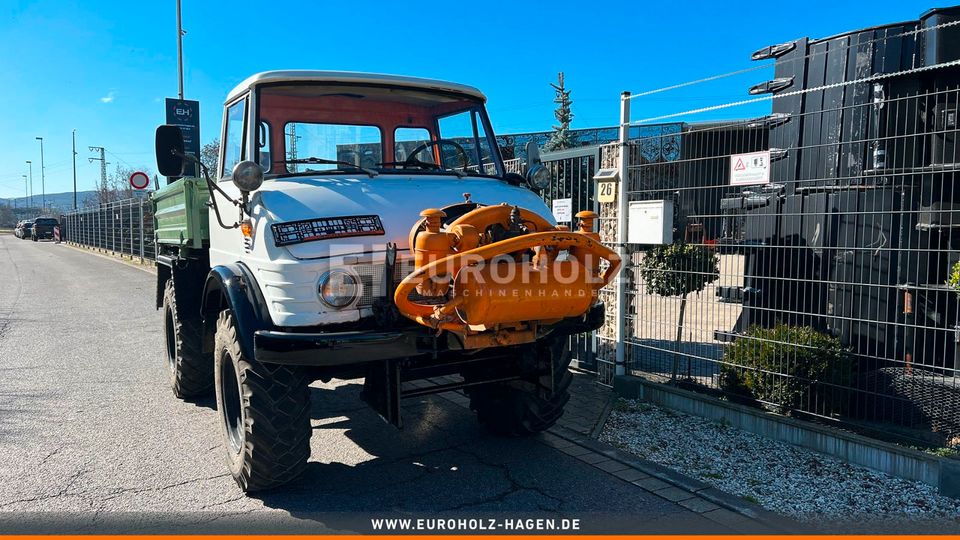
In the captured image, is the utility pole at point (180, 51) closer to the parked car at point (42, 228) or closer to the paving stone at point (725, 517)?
the paving stone at point (725, 517)

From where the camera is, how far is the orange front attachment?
3.24 meters

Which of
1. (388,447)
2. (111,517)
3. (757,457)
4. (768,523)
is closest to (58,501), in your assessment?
(111,517)

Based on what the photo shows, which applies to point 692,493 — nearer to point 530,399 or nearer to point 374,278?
point 530,399

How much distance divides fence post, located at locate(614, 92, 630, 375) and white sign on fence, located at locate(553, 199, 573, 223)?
0.89 m

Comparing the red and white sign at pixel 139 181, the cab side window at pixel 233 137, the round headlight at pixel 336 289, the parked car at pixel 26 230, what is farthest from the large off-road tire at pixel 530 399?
the parked car at pixel 26 230

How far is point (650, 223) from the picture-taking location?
5688mm

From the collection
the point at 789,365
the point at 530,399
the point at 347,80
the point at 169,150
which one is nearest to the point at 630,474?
the point at 530,399

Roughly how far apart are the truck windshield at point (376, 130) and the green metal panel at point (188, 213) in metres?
1.14

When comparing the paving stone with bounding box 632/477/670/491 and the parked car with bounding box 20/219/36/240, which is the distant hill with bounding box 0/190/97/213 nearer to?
the parked car with bounding box 20/219/36/240

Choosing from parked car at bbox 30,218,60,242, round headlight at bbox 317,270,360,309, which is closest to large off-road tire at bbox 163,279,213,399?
round headlight at bbox 317,270,360,309

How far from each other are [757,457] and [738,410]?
23.5 inches

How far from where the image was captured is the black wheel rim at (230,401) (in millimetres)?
→ 4238

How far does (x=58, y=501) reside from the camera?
3.85 meters

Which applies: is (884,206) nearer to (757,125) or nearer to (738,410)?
(757,125)
